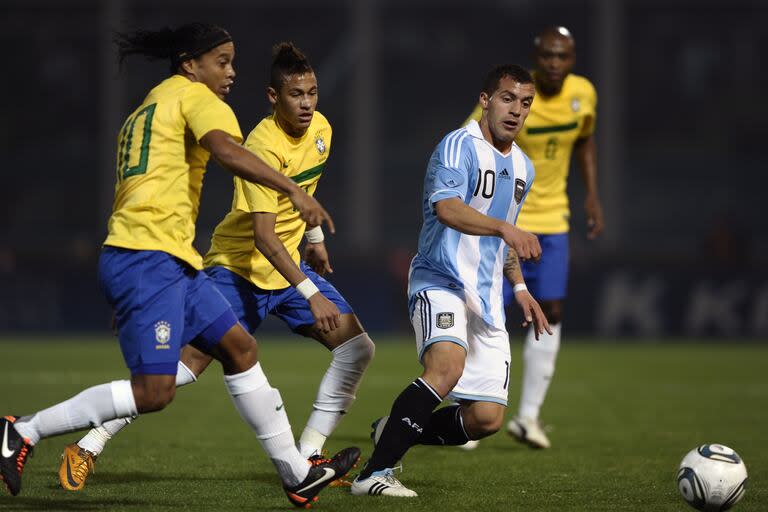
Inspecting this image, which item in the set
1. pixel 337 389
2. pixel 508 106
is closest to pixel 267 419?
pixel 337 389

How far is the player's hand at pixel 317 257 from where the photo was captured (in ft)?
21.4

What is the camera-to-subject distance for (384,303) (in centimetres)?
1834

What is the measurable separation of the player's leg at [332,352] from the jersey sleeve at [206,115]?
4.61 feet

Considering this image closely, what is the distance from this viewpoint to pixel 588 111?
330 inches

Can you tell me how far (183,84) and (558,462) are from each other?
331 cm

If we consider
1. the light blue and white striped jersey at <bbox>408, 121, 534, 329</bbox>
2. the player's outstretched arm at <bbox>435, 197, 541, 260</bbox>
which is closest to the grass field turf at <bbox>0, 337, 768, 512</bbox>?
the light blue and white striped jersey at <bbox>408, 121, 534, 329</bbox>

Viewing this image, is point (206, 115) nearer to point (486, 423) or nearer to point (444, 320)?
point (444, 320)

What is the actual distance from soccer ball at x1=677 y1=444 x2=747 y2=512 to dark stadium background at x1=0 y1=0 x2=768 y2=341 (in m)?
14.9

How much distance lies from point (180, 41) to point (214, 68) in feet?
0.63

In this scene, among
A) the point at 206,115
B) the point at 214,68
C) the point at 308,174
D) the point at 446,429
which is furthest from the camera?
the point at 308,174

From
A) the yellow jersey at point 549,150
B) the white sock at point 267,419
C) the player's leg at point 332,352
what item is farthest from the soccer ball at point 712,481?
the yellow jersey at point 549,150

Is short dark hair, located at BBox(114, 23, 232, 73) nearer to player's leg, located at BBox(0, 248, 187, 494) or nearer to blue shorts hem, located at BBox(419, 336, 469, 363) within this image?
player's leg, located at BBox(0, 248, 187, 494)

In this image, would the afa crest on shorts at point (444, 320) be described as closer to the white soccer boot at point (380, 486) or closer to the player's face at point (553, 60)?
the white soccer boot at point (380, 486)

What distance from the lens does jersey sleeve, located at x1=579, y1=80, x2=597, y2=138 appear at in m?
8.37
